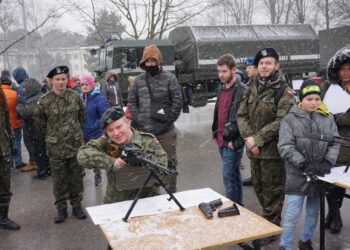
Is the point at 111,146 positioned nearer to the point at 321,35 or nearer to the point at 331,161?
the point at 331,161

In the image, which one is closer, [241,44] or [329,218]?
[329,218]

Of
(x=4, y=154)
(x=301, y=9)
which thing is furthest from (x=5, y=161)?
(x=301, y=9)

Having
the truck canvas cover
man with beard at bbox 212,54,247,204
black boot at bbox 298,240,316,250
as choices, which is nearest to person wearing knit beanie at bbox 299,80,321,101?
man with beard at bbox 212,54,247,204

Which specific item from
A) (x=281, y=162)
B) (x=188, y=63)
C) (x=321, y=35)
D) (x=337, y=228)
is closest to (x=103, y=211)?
(x=281, y=162)

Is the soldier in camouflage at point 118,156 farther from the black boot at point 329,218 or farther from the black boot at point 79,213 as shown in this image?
the black boot at point 329,218

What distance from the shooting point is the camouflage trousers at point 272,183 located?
12.0ft

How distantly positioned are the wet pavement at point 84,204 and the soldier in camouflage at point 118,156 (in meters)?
0.77

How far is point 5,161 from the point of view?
4430 millimetres

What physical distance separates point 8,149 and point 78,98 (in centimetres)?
100

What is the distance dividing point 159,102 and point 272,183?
1.53 m

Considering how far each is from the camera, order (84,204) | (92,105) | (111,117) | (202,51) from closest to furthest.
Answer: (111,117)
(84,204)
(92,105)
(202,51)

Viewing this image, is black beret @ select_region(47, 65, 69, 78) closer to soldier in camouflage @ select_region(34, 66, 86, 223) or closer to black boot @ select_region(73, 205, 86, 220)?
soldier in camouflage @ select_region(34, 66, 86, 223)

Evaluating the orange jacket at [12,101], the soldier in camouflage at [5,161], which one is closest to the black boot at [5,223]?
the soldier in camouflage at [5,161]

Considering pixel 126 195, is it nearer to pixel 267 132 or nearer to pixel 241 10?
pixel 267 132
